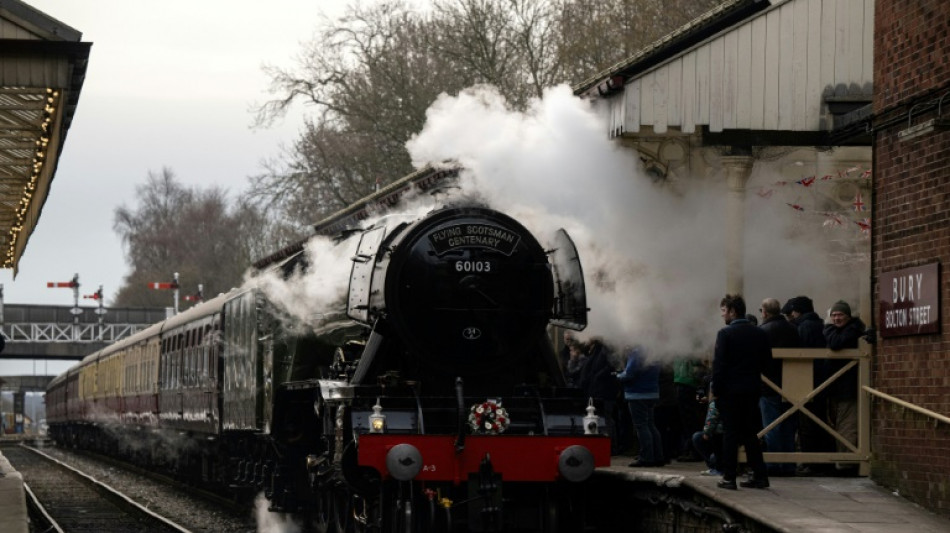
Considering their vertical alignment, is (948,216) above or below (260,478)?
above

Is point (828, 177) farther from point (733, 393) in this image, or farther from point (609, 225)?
point (733, 393)

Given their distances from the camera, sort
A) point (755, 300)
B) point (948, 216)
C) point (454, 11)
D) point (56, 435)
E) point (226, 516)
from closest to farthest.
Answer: point (948, 216), point (755, 300), point (226, 516), point (454, 11), point (56, 435)

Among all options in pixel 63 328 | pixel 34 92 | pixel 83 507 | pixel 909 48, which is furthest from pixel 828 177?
pixel 63 328

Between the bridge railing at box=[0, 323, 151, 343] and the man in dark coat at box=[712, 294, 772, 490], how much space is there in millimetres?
66507

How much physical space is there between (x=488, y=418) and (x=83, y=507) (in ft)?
39.3

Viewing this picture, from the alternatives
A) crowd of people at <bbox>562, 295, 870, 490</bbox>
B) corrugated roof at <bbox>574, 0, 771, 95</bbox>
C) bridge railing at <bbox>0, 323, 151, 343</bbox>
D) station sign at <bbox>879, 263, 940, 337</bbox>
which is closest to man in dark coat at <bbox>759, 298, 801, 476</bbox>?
crowd of people at <bbox>562, 295, 870, 490</bbox>

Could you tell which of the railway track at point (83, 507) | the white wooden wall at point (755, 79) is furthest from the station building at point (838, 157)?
the railway track at point (83, 507)

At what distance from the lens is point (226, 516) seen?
1861 cm

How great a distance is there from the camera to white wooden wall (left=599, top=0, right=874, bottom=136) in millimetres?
14906

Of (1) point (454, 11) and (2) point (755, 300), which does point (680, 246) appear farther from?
(1) point (454, 11)

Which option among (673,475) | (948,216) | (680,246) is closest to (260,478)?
(680,246)

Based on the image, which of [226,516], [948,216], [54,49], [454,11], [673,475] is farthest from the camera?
[454,11]

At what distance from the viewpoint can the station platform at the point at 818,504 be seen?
9.98 m

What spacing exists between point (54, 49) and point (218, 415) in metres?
6.89
